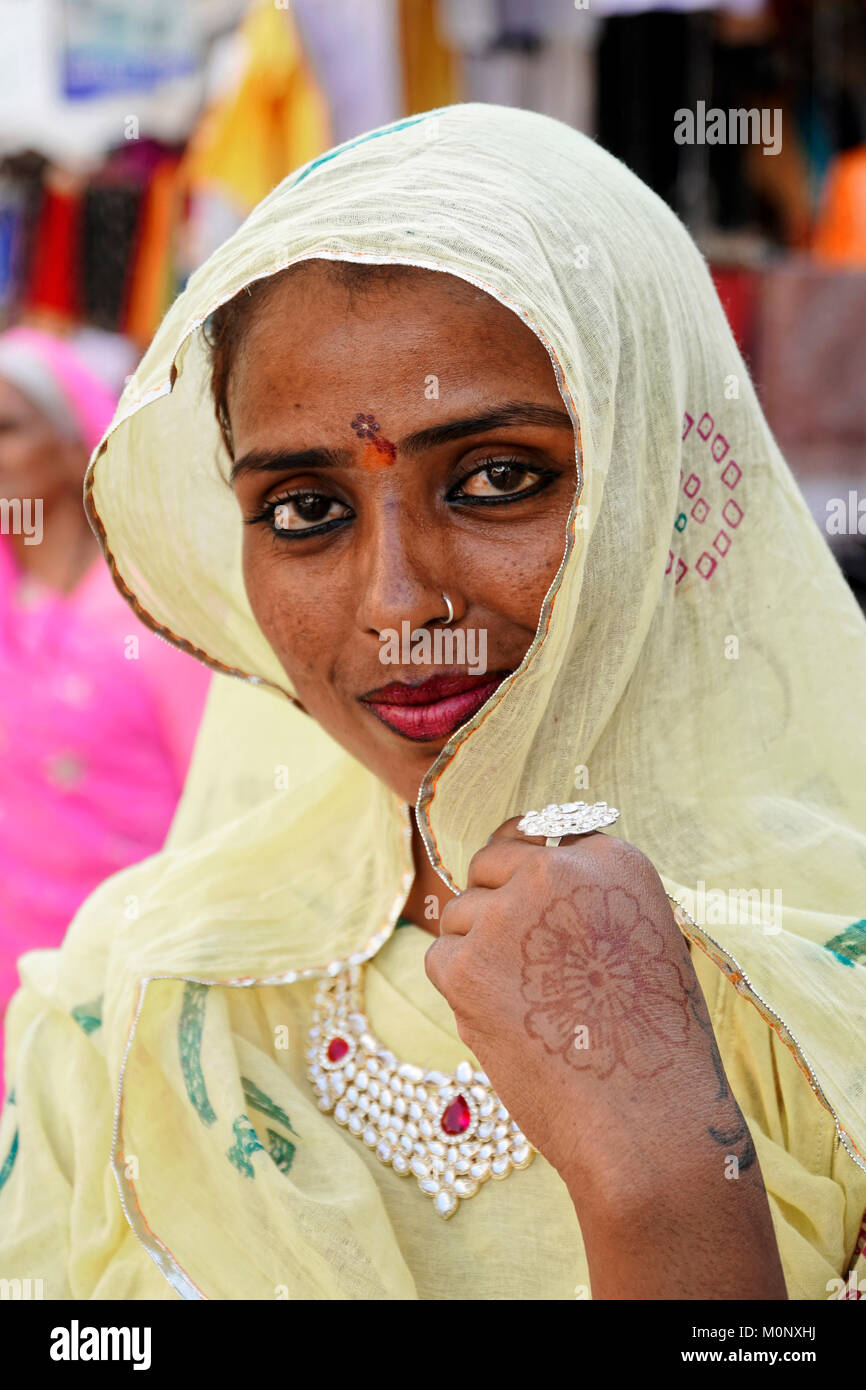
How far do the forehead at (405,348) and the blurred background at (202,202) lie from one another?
Answer: 1.88 metres

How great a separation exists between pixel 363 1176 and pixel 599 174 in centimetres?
94

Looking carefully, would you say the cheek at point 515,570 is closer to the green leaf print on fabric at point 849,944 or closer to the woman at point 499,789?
the woman at point 499,789

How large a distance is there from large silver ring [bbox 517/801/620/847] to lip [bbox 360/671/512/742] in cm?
15

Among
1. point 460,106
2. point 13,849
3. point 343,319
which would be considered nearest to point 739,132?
point 13,849

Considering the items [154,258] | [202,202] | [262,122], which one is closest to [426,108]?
[262,122]

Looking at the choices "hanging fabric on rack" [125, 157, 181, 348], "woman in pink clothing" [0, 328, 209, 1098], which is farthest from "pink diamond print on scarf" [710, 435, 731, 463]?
"hanging fabric on rack" [125, 157, 181, 348]

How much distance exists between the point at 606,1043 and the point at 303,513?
0.55m

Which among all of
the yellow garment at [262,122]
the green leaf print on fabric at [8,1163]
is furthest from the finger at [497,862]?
the yellow garment at [262,122]

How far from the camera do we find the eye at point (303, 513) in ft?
3.99

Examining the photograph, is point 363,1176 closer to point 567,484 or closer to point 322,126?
point 567,484

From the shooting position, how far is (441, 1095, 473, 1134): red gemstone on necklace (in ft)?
4.17

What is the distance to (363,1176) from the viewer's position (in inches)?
49.6

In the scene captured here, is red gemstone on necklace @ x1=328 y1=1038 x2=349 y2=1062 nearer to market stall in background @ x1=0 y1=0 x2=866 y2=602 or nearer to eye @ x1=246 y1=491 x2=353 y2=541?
eye @ x1=246 y1=491 x2=353 y2=541

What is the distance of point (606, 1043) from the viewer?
930mm
